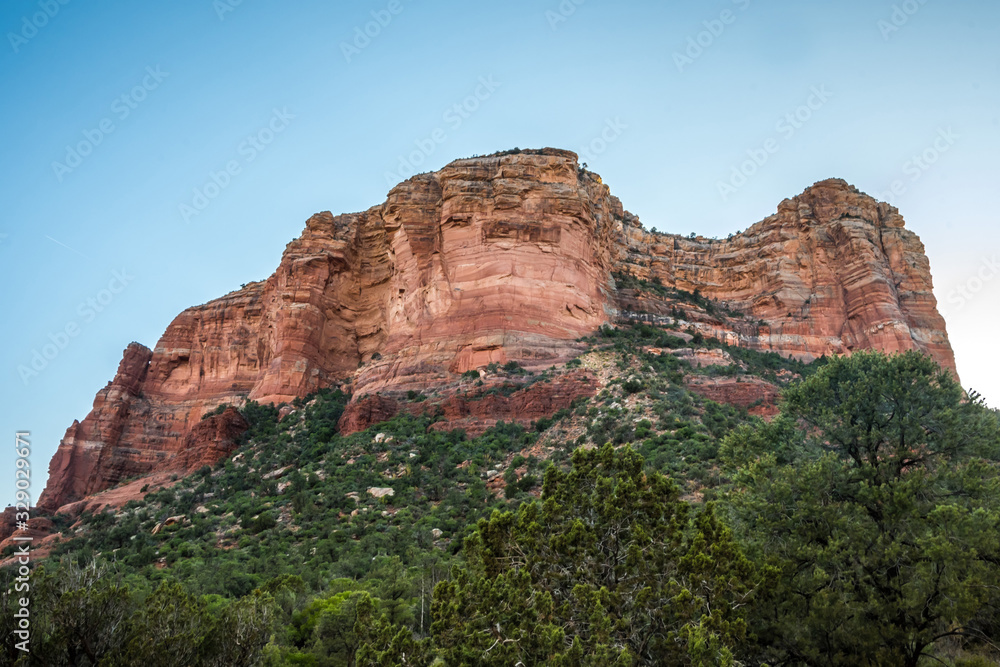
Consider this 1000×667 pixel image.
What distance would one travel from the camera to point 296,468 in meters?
44.1

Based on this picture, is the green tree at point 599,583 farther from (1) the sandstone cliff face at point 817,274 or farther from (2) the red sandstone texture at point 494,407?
(1) the sandstone cliff face at point 817,274

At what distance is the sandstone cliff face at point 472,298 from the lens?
53250mm

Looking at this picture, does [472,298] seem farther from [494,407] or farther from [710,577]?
[710,577]

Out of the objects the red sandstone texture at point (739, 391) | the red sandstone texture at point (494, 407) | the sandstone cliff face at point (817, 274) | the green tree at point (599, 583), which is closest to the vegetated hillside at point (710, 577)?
the green tree at point (599, 583)

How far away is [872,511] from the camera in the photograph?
1328 cm

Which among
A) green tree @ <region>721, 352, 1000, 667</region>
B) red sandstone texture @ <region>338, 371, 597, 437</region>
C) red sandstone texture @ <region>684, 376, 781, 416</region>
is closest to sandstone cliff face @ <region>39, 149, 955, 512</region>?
red sandstone texture @ <region>338, 371, 597, 437</region>

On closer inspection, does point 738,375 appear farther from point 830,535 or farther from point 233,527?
point 830,535

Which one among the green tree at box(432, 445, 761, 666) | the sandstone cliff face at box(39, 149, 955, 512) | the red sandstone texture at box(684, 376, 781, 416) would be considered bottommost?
the green tree at box(432, 445, 761, 666)

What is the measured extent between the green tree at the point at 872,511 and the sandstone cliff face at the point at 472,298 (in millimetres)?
31650

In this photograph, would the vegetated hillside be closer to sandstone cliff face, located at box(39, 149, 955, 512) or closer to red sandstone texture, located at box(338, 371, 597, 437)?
red sandstone texture, located at box(338, 371, 597, 437)

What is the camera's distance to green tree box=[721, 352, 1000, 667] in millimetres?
11602

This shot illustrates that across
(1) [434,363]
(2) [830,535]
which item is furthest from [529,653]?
(1) [434,363]

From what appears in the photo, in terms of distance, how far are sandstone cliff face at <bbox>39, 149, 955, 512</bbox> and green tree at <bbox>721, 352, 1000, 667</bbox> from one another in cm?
3165

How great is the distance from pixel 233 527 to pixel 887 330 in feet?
183
